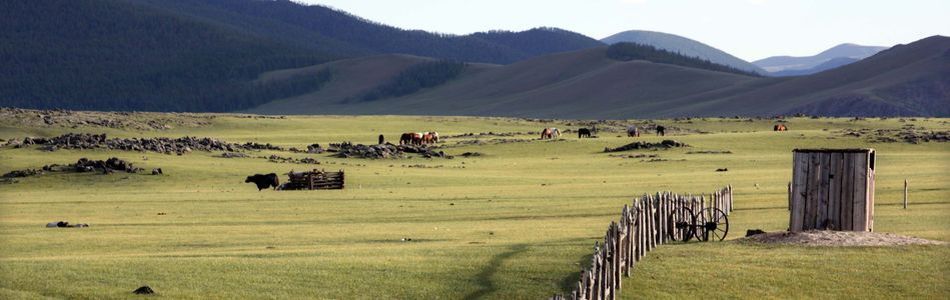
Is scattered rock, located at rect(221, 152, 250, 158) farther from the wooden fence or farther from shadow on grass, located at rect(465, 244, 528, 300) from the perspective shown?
Result: shadow on grass, located at rect(465, 244, 528, 300)

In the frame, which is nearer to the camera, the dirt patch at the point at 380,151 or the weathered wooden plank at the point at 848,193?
the weathered wooden plank at the point at 848,193

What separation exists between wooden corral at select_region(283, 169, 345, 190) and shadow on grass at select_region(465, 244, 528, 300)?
26.3 m

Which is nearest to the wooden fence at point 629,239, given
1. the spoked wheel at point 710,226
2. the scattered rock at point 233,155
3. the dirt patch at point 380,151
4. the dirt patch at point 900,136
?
the spoked wheel at point 710,226

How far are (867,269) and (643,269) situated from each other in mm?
4021

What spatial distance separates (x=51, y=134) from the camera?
87625 millimetres

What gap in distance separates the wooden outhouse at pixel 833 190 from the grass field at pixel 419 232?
1861 millimetres

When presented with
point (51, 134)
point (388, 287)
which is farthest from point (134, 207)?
point (51, 134)

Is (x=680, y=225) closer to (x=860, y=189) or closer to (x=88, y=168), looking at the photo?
(x=860, y=189)

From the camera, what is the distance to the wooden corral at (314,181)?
51688 mm

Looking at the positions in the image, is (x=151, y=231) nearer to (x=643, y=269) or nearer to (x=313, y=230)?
(x=313, y=230)

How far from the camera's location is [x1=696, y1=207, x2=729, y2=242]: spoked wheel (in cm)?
2792

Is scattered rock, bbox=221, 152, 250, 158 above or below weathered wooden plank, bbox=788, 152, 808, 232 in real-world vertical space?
below

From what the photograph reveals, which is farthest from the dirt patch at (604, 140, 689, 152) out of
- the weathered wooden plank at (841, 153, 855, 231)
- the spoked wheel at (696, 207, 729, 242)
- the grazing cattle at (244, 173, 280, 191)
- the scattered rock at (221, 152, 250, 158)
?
the weathered wooden plank at (841, 153, 855, 231)

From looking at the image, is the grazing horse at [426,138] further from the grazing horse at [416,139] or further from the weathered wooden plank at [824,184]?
the weathered wooden plank at [824,184]
